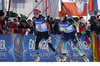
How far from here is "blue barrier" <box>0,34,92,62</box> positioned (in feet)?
27.4

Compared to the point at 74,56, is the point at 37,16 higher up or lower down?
higher up

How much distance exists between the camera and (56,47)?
8.49 meters

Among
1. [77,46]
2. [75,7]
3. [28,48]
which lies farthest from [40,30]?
[75,7]

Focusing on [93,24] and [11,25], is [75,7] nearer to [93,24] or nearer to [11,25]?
[93,24]

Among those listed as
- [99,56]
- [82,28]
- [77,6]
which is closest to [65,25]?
[82,28]

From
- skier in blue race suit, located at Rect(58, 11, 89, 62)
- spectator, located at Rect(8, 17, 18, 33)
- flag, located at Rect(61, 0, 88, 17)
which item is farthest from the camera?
flag, located at Rect(61, 0, 88, 17)

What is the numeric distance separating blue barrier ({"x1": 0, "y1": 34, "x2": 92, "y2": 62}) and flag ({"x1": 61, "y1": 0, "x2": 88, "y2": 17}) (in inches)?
67.4

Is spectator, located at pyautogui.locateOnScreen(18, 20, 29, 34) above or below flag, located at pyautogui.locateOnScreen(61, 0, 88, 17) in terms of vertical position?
below

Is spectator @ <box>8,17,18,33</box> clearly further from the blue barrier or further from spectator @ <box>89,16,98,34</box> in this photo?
spectator @ <box>89,16,98,34</box>

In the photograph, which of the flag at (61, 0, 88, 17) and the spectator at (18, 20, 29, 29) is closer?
the spectator at (18, 20, 29, 29)

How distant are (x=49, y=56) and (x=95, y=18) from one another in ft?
5.93

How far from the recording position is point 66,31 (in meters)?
8.52

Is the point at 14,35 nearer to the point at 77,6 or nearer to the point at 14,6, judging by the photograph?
the point at 14,6

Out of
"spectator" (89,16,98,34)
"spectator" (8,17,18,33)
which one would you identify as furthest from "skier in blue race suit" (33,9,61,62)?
"spectator" (89,16,98,34)
